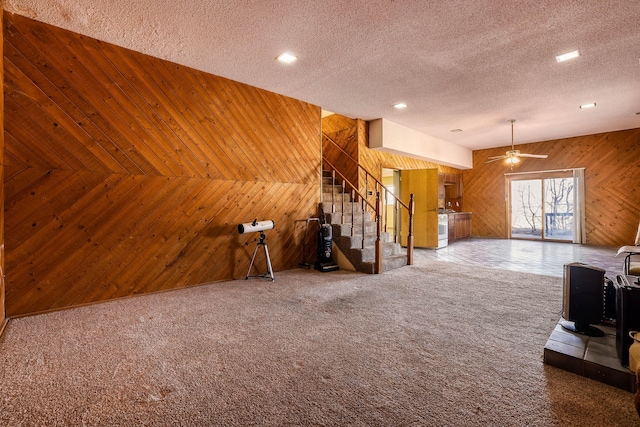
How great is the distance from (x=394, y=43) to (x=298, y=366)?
3894 mm

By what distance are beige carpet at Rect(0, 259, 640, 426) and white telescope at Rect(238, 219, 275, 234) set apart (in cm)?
113

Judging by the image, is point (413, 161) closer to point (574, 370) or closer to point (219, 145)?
point (219, 145)

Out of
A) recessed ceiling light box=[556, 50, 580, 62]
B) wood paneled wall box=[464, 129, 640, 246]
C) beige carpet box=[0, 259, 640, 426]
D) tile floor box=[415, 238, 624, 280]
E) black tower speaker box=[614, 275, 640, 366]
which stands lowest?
beige carpet box=[0, 259, 640, 426]

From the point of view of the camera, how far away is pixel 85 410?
69.8 inches

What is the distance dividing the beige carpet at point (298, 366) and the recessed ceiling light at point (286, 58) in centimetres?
336

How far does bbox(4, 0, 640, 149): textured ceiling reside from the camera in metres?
3.21

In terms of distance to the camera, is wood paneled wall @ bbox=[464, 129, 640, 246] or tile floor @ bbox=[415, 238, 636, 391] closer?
tile floor @ bbox=[415, 238, 636, 391]

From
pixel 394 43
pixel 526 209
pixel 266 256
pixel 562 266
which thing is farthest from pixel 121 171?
pixel 526 209

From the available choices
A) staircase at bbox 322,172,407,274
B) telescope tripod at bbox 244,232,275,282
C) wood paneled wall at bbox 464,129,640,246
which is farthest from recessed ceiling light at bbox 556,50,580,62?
wood paneled wall at bbox 464,129,640,246

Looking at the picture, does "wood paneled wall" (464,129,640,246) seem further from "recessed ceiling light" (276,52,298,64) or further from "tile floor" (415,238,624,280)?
"recessed ceiling light" (276,52,298,64)

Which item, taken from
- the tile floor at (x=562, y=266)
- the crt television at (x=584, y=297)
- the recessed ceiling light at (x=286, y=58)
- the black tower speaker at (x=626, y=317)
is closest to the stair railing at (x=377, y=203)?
the tile floor at (x=562, y=266)

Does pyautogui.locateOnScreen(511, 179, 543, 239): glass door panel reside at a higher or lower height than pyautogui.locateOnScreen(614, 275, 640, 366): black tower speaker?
higher

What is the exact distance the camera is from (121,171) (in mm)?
3941

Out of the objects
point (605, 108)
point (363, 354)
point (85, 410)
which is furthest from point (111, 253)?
point (605, 108)
